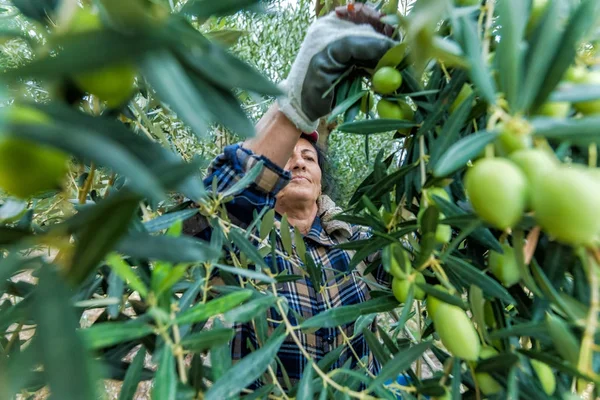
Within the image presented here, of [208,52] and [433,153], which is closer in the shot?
[208,52]

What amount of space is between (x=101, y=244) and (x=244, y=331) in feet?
4.35

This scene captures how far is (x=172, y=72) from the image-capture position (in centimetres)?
20

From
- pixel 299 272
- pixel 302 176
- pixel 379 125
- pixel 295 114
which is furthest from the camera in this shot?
pixel 302 176

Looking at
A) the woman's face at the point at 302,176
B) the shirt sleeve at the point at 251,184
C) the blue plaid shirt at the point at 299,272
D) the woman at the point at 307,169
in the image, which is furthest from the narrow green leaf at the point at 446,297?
the woman's face at the point at 302,176

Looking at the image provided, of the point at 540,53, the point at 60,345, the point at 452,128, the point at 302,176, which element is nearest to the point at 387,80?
the point at 452,128

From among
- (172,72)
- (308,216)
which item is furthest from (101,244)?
(308,216)

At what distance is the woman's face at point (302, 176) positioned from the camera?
5.99 ft

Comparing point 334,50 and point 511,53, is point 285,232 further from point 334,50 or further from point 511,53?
point 511,53

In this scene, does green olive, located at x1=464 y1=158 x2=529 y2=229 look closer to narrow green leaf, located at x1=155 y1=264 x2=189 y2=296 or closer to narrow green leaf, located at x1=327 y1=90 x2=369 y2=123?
narrow green leaf, located at x1=155 y1=264 x2=189 y2=296

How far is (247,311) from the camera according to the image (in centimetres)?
41

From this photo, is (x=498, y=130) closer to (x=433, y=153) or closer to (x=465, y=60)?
(x=465, y=60)

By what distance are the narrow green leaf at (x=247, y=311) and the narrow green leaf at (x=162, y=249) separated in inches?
6.9

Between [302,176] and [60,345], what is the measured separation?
5.55 ft

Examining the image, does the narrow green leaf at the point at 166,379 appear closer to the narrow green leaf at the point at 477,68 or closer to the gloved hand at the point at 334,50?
the narrow green leaf at the point at 477,68
